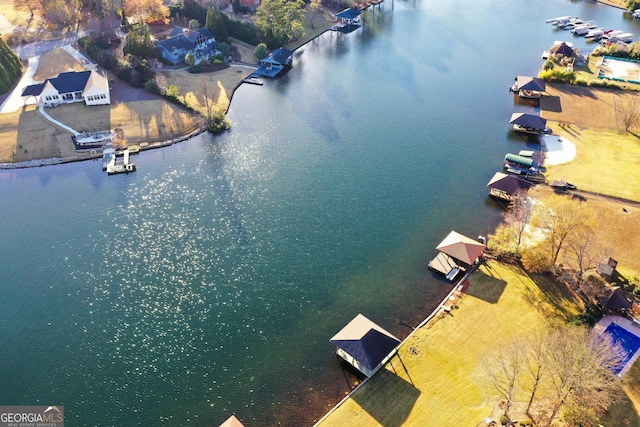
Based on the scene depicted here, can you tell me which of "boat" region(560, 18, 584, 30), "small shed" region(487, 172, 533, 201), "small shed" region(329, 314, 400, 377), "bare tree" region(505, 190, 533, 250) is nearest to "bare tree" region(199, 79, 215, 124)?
"small shed" region(487, 172, 533, 201)

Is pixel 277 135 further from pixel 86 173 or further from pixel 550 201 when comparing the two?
pixel 550 201

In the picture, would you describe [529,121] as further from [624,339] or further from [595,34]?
[595,34]

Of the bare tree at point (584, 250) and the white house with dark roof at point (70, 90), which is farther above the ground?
the white house with dark roof at point (70, 90)

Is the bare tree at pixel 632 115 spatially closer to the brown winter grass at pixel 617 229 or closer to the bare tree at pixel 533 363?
the brown winter grass at pixel 617 229

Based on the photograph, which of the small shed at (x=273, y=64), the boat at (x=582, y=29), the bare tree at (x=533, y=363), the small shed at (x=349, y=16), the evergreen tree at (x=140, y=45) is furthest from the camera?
the small shed at (x=349, y=16)

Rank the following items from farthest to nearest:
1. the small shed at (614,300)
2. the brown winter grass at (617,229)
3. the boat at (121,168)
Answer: the boat at (121,168), the brown winter grass at (617,229), the small shed at (614,300)

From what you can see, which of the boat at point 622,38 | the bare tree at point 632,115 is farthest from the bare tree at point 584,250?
the boat at point 622,38
